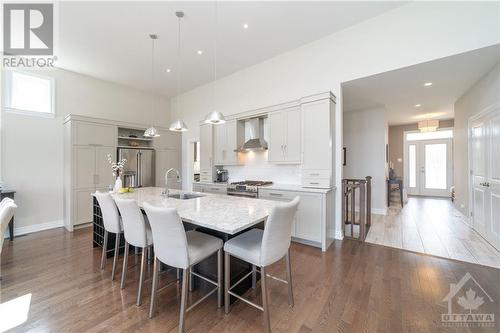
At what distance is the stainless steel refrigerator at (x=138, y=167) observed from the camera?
4918 millimetres

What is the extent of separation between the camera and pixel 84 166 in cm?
436

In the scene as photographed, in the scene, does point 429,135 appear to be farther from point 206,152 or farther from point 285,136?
point 206,152

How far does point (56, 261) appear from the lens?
111 inches

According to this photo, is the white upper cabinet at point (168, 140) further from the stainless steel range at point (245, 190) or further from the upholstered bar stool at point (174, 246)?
the upholstered bar stool at point (174, 246)

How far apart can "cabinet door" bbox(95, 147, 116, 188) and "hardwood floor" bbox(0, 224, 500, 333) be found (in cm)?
182

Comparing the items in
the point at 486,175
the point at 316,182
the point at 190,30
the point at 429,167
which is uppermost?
the point at 190,30

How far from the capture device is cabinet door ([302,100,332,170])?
3320 millimetres

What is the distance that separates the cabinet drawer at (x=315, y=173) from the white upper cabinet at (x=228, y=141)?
1782 millimetres

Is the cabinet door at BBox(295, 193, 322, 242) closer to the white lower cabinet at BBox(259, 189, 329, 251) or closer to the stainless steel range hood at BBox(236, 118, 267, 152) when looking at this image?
the white lower cabinet at BBox(259, 189, 329, 251)

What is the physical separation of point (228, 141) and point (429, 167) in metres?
8.18

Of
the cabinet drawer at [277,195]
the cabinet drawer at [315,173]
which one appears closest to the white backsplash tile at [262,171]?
the cabinet drawer at [315,173]

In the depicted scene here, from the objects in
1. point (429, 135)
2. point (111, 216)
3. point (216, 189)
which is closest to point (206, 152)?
point (216, 189)

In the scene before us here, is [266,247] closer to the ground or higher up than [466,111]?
closer to the ground

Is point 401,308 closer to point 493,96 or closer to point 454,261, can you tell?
point 454,261
